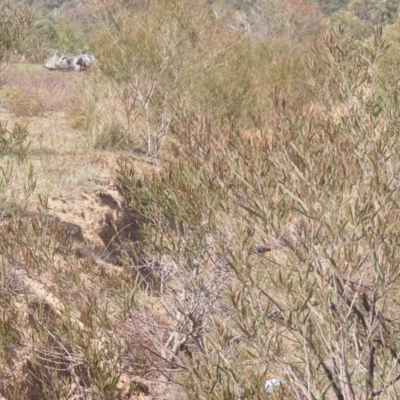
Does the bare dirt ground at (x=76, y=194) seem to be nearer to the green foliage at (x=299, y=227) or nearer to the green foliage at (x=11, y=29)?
the green foliage at (x=11, y=29)

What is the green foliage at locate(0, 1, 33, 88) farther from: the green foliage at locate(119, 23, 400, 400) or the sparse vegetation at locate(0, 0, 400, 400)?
the green foliage at locate(119, 23, 400, 400)

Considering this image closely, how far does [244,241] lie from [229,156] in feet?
2.10

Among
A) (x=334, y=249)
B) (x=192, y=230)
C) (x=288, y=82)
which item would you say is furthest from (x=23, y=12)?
(x=288, y=82)

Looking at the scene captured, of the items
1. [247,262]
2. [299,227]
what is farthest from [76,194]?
[247,262]

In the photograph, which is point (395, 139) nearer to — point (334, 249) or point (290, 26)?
point (334, 249)

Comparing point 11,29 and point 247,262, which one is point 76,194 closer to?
point 11,29

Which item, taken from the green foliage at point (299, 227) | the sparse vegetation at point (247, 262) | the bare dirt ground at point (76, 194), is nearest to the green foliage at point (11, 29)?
the sparse vegetation at point (247, 262)

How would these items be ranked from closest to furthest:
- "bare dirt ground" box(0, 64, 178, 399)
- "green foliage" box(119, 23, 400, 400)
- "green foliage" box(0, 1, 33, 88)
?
1. "green foliage" box(119, 23, 400, 400)
2. "bare dirt ground" box(0, 64, 178, 399)
3. "green foliage" box(0, 1, 33, 88)

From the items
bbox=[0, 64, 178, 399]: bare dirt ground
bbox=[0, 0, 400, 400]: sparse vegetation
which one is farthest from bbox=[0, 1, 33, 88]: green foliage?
bbox=[0, 64, 178, 399]: bare dirt ground

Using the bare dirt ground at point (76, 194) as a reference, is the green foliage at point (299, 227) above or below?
above

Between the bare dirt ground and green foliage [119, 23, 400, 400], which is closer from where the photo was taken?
A: green foliage [119, 23, 400, 400]

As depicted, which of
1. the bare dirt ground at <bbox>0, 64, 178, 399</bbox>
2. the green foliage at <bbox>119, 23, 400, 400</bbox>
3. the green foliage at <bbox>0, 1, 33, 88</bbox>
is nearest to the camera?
the green foliage at <bbox>119, 23, 400, 400</bbox>

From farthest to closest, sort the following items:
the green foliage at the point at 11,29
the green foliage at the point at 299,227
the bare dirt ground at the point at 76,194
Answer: the green foliage at the point at 11,29 < the bare dirt ground at the point at 76,194 < the green foliage at the point at 299,227

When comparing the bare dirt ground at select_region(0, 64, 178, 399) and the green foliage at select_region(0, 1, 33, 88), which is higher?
the green foliage at select_region(0, 1, 33, 88)
